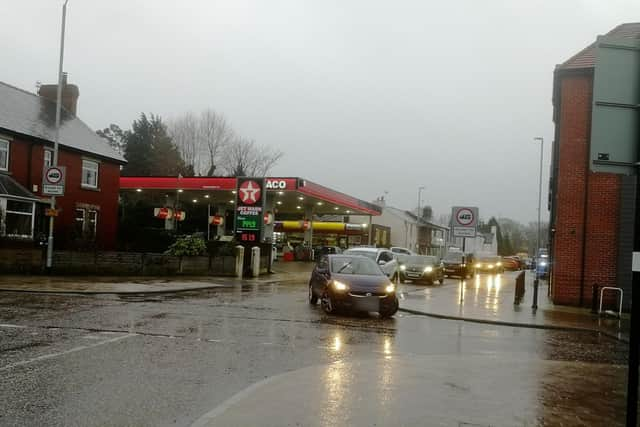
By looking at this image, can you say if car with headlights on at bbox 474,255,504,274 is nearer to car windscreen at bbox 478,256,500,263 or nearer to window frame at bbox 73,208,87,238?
car windscreen at bbox 478,256,500,263

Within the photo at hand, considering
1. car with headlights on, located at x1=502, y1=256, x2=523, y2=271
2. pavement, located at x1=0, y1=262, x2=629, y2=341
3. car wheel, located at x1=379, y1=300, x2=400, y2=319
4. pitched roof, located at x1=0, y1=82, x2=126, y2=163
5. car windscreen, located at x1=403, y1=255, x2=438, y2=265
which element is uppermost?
pitched roof, located at x1=0, y1=82, x2=126, y2=163

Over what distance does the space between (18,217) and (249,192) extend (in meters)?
10.7

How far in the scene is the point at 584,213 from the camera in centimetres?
1981

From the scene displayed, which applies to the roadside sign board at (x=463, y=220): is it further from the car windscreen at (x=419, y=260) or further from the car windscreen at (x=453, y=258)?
the car windscreen at (x=453, y=258)

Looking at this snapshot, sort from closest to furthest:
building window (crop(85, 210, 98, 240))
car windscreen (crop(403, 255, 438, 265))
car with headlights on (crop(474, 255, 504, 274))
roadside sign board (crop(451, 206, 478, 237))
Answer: roadside sign board (crop(451, 206, 478, 237)), car windscreen (crop(403, 255, 438, 265)), building window (crop(85, 210, 98, 240)), car with headlights on (crop(474, 255, 504, 274))

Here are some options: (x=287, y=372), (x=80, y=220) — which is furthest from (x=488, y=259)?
(x=287, y=372)

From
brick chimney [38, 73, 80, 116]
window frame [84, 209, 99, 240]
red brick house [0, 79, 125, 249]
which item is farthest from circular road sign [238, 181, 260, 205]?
brick chimney [38, 73, 80, 116]

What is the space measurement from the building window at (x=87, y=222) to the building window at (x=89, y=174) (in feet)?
4.99

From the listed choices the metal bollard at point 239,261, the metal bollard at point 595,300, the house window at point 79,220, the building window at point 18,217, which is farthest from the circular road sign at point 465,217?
the house window at point 79,220

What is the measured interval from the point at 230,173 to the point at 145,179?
27333mm

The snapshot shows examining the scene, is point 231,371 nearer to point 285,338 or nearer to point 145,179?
point 285,338

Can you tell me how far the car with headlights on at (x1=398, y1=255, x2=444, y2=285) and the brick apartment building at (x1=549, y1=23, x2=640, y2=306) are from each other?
37.9ft

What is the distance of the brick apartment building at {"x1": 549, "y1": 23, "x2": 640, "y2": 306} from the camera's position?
19250 mm

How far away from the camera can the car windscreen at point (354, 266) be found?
16.1m
